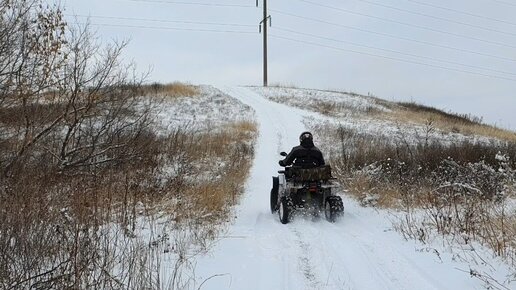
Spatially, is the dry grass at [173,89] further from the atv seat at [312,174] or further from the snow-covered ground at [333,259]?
the snow-covered ground at [333,259]

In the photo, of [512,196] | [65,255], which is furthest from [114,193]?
[512,196]

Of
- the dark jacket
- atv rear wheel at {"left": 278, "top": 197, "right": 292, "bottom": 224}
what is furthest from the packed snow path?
the dark jacket

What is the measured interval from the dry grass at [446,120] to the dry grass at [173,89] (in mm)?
13311

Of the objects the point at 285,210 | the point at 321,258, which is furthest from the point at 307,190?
the point at 321,258

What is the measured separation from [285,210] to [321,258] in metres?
2.17

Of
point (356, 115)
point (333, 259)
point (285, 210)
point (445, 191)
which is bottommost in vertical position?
point (333, 259)

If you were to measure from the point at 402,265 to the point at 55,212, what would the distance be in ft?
13.7

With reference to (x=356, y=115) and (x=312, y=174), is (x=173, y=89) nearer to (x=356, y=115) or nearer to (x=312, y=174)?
(x=356, y=115)

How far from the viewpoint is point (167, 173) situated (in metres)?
11.9

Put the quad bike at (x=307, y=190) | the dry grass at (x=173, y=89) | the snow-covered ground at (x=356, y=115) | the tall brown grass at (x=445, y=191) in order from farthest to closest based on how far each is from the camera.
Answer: the dry grass at (x=173, y=89)
the snow-covered ground at (x=356, y=115)
the quad bike at (x=307, y=190)
the tall brown grass at (x=445, y=191)

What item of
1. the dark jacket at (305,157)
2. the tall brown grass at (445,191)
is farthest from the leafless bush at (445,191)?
the dark jacket at (305,157)

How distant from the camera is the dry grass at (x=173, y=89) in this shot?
30.9 metres

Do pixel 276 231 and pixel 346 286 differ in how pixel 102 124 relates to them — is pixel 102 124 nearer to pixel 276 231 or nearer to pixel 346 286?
pixel 276 231

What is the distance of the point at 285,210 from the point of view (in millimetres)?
8031
